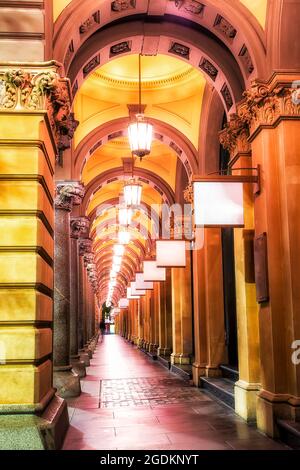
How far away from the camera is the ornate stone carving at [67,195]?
12433 millimetres

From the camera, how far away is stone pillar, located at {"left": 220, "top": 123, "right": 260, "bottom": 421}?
920 cm

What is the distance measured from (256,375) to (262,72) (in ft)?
17.2

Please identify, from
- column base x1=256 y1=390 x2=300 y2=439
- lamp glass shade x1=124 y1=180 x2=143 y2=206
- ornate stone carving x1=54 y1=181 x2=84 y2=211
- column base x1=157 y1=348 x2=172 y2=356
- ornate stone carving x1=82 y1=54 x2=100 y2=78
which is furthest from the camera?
column base x1=157 y1=348 x2=172 y2=356

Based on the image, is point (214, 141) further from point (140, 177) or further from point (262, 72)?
point (140, 177)

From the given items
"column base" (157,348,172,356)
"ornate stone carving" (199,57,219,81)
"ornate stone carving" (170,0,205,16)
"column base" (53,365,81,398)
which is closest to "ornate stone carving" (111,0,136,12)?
"ornate stone carving" (170,0,205,16)

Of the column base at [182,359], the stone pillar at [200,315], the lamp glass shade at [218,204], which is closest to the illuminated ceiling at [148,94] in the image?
the stone pillar at [200,315]

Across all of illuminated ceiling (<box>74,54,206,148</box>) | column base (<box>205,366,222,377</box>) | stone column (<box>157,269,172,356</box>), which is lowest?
column base (<box>205,366,222,377</box>)

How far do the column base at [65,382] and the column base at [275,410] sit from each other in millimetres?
4948

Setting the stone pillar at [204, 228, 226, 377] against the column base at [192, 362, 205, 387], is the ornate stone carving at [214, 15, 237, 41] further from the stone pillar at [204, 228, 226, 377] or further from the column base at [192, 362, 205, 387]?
the column base at [192, 362, 205, 387]

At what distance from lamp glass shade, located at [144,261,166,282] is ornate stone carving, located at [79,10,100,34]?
10.1 m

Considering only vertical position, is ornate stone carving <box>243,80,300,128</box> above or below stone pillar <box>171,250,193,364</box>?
above

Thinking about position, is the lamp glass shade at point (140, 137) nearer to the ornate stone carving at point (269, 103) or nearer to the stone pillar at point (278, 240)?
the ornate stone carving at point (269, 103)

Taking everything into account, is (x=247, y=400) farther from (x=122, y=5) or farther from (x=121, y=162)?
(x=121, y=162)
